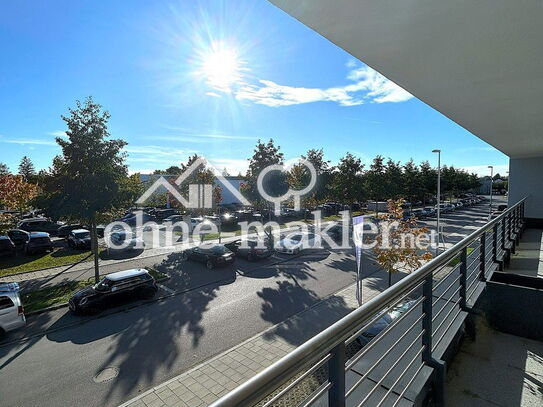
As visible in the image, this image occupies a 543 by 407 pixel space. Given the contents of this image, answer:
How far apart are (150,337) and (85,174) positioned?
7649mm

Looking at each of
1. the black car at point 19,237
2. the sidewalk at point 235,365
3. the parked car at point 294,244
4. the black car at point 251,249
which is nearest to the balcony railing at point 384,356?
the sidewalk at point 235,365

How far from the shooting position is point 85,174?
12531mm

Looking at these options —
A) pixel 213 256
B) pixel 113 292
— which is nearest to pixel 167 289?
pixel 113 292

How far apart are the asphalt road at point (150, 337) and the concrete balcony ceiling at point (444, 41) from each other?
774cm

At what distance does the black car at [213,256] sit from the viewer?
16391 mm

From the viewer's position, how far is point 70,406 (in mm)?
6223

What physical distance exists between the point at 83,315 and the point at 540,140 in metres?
15.6

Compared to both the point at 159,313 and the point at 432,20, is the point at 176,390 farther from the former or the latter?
the point at 432,20

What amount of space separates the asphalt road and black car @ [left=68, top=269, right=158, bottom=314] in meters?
0.58

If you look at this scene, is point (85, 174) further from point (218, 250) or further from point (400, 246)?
point (400, 246)

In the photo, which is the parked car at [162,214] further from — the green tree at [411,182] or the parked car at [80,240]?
the green tree at [411,182]

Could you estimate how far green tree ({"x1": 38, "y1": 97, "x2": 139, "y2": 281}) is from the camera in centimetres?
1233

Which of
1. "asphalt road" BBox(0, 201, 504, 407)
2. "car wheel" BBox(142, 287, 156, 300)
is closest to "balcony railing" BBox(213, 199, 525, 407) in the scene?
"asphalt road" BBox(0, 201, 504, 407)

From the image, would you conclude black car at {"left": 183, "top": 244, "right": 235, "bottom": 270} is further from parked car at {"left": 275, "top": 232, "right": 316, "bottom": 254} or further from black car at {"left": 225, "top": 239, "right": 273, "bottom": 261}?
parked car at {"left": 275, "top": 232, "right": 316, "bottom": 254}
